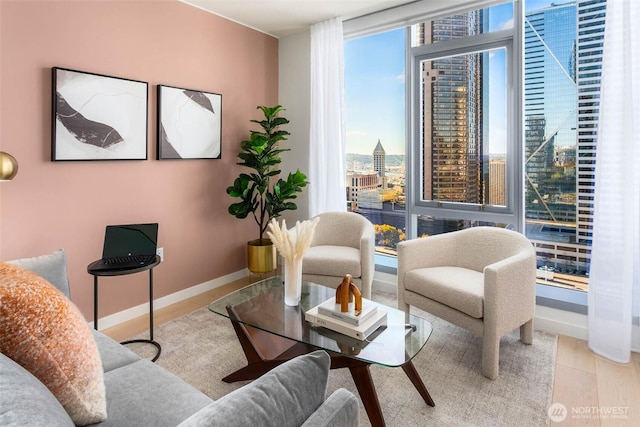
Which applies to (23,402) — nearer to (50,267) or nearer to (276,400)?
(276,400)

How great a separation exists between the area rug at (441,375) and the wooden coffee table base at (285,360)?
13 cm

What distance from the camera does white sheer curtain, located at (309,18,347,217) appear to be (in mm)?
3674

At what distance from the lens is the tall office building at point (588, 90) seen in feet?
8.52

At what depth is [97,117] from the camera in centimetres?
270

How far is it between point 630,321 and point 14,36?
420 centimetres

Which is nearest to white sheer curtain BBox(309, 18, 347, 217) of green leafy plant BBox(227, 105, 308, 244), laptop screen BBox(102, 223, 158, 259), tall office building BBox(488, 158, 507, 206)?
green leafy plant BBox(227, 105, 308, 244)

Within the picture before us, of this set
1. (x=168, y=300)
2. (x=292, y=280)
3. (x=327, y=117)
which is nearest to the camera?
(x=292, y=280)

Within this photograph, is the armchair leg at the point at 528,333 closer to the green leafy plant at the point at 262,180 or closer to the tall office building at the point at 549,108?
the tall office building at the point at 549,108

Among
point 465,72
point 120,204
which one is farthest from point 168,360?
point 465,72

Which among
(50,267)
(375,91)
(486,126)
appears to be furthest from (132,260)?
(486,126)

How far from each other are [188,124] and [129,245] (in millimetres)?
1240

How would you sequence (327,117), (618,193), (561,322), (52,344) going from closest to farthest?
(52,344) < (618,193) < (561,322) < (327,117)

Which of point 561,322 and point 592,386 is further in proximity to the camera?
point 561,322

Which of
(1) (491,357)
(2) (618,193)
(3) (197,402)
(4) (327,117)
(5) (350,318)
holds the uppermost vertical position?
(4) (327,117)
